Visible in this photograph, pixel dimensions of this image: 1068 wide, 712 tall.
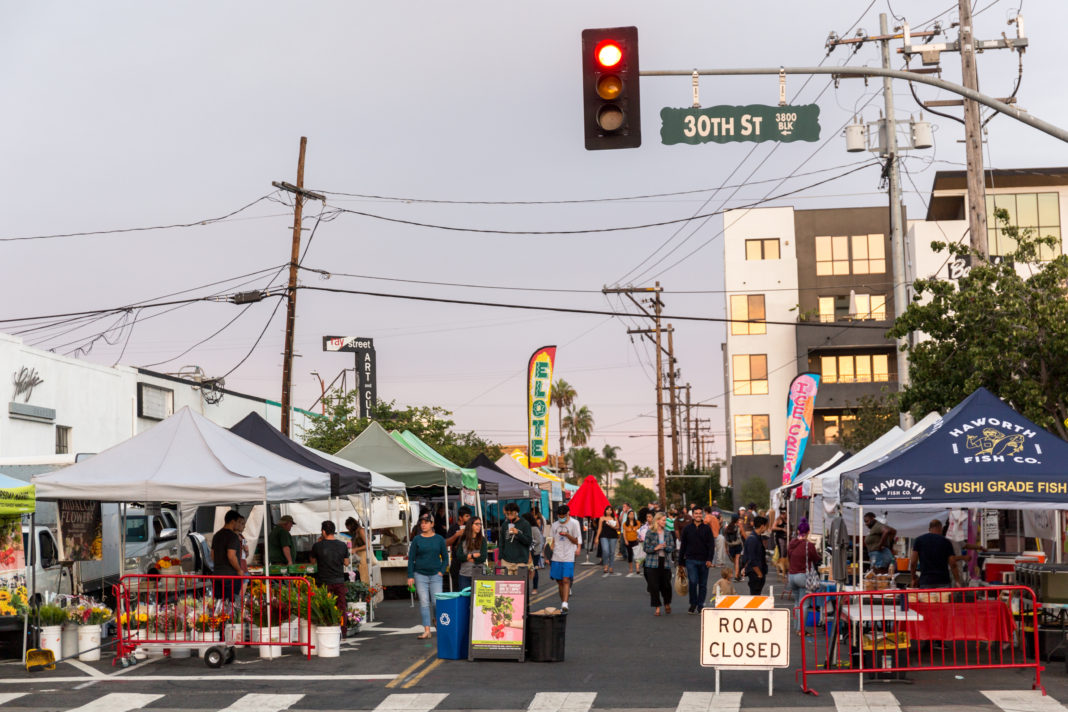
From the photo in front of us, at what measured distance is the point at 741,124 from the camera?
40.1 ft

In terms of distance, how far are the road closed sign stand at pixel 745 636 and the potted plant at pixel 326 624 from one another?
5434mm

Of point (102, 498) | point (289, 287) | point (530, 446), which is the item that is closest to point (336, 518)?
point (289, 287)

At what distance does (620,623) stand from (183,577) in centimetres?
768

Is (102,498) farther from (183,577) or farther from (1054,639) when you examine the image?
(1054,639)

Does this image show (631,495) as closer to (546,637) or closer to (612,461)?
(612,461)

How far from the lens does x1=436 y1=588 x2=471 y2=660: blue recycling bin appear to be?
15.2 metres

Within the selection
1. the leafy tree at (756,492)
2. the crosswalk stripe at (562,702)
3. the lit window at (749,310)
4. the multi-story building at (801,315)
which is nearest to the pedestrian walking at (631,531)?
the crosswalk stripe at (562,702)

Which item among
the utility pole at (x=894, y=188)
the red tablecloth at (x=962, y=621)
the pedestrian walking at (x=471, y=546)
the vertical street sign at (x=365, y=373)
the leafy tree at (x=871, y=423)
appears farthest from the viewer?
the vertical street sign at (x=365, y=373)

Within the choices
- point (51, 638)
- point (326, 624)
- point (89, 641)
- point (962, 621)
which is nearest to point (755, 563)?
point (962, 621)

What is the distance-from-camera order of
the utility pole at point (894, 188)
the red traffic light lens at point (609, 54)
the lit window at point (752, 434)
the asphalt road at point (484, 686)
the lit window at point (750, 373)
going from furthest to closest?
the lit window at point (752, 434) < the lit window at point (750, 373) < the utility pole at point (894, 188) < the asphalt road at point (484, 686) < the red traffic light lens at point (609, 54)

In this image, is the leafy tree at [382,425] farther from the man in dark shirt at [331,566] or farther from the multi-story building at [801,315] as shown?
the man in dark shirt at [331,566]

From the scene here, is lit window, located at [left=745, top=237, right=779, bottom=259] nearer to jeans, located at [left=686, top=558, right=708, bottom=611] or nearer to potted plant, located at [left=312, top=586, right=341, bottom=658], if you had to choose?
jeans, located at [left=686, top=558, right=708, bottom=611]

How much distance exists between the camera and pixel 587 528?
45.9 metres

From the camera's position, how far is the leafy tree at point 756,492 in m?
62.6
